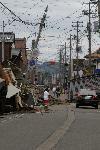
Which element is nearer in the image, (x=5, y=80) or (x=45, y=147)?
(x=45, y=147)

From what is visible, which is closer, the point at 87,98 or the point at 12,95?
the point at 12,95

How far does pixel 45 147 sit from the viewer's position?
16.0m

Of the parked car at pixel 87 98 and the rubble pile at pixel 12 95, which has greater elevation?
the rubble pile at pixel 12 95

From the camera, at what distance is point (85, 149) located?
611 inches

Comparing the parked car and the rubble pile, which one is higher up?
the rubble pile

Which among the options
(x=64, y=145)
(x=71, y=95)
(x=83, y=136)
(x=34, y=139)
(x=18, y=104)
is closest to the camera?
(x=64, y=145)

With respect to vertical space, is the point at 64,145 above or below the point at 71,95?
above

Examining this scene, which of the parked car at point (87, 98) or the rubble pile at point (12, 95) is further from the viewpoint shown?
the parked car at point (87, 98)

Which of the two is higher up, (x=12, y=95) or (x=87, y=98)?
(x=12, y=95)

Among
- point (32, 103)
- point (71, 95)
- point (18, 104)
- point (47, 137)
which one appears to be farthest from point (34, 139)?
point (71, 95)

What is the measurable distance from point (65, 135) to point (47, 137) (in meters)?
1.11

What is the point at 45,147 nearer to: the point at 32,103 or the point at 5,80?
the point at 5,80

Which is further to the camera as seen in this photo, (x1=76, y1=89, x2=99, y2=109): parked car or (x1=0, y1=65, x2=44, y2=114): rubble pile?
A: (x1=76, y1=89, x2=99, y2=109): parked car

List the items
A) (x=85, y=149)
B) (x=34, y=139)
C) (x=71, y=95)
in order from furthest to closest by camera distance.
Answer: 1. (x=71, y=95)
2. (x=34, y=139)
3. (x=85, y=149)
